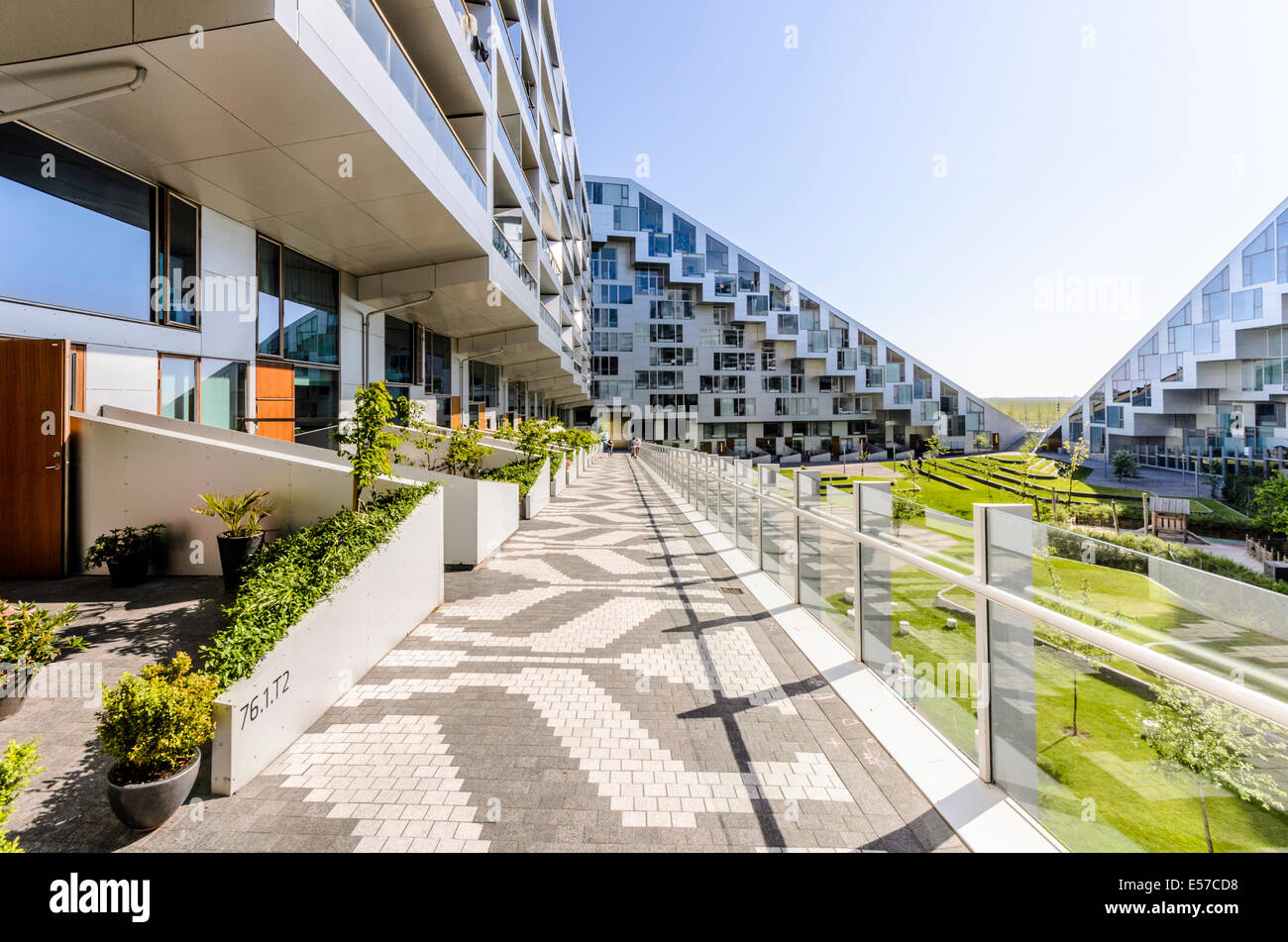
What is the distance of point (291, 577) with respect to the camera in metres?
4.38

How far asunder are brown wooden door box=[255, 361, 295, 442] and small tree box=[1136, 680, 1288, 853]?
11.6 meters

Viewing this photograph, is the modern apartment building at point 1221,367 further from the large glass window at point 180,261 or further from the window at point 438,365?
the large glass window at point 180,261

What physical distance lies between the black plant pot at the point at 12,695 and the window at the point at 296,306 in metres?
7.35

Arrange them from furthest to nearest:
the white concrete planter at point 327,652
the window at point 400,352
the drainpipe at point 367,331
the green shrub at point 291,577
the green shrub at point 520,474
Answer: the window at point 400,352 → the drainpipe at point 367,331 → the green shrub at point 520,474 → the green shrub at point 291,577 → the white concrete planter at point 327,652

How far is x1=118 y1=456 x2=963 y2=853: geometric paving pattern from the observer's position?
117 inches

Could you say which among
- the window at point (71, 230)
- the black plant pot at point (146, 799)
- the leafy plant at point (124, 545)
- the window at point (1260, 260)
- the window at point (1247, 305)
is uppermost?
the window at point (1260, 260)

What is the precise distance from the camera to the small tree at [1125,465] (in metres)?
44.6

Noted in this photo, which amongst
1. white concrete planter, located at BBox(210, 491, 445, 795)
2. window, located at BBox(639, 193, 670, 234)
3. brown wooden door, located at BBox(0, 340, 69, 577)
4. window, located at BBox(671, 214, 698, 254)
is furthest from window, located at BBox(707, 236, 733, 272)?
brown wooden door, located at BBox(0, 340, 69, 577)

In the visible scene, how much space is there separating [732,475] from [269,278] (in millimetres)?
9294

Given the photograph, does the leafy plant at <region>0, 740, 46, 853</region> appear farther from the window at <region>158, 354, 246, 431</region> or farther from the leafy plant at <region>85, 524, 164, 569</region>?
the window at <region>158, 354, 246, 431</region>

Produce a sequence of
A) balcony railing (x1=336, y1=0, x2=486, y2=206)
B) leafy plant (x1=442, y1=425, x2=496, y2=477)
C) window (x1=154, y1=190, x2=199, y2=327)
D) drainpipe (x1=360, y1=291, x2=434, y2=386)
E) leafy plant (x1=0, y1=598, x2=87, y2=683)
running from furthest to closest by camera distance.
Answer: drainpipe (x1=360, y1=291, x2=434, y2=386), leafy plant (x1=442, y1=425, x2=496, y2=477), window (x1=154, y1=190, x2=199, y2=327), balcony railing (x1=336, y1=0, x2=486, y2=206), leafy plant (x1=0, y1=598, x2=87, y2=683)

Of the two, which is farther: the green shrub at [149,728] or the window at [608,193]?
the window at [608,193]

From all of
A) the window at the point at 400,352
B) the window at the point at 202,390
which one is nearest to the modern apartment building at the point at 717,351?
the window at the point at 400,352
